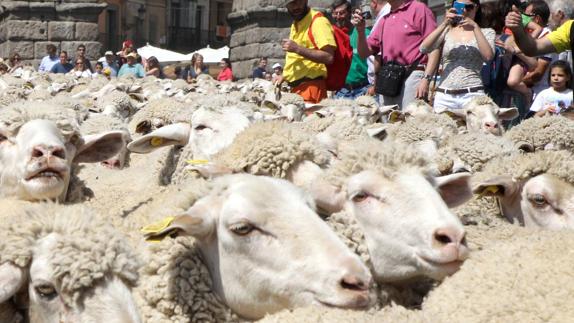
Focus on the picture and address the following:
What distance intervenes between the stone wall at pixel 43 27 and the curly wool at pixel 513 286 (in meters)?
20.2

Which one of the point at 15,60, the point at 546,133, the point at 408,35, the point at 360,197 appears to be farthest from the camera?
the point at 15,60

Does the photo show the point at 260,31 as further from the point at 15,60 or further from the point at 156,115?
the point at 156,115

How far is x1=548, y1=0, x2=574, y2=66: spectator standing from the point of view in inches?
301

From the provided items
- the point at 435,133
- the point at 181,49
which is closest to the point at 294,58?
the point at 435,133

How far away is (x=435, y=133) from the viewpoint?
5.68m

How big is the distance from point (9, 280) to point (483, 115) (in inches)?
190

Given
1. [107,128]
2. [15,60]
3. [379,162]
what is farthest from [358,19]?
[15,60]

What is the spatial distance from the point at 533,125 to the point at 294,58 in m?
2.69

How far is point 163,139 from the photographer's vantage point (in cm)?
486

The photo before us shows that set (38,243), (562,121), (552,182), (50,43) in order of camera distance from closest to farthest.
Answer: (38,243)
(552,182)
(562,121)
(50,43)

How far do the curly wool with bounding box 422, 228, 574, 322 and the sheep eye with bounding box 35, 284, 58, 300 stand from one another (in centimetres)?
110

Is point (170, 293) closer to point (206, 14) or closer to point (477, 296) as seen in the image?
point (477, 296)

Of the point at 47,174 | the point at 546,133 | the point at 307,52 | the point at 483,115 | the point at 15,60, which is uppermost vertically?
the point at 47,174

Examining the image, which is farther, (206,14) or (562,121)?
(206,14)
